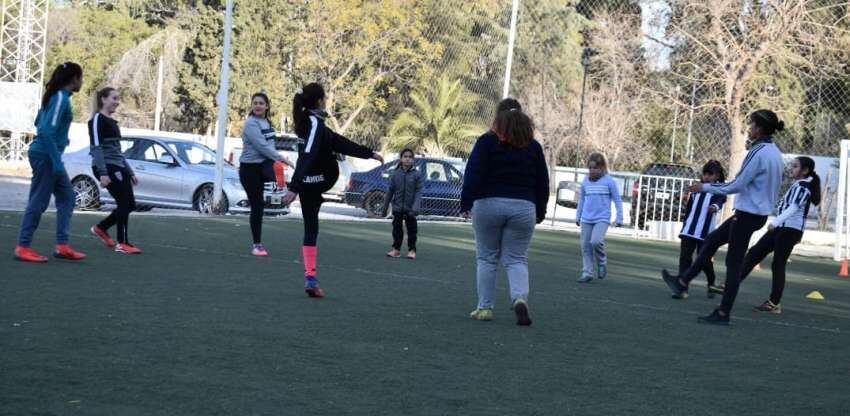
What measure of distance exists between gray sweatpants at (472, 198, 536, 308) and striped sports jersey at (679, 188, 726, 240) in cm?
434

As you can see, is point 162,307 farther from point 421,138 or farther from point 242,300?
point 421,138

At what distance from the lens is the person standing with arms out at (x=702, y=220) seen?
12648 millimetres

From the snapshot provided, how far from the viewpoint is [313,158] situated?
974 centimetres

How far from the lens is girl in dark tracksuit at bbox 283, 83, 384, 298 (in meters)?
9.73

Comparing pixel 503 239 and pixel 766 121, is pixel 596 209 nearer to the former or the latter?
pixel 766 121

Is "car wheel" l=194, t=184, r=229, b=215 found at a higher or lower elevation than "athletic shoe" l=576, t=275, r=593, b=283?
higher

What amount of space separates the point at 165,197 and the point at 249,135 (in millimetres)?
8710

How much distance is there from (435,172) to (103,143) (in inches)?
614

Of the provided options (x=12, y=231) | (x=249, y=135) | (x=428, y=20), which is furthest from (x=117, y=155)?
(x=428, y=20)

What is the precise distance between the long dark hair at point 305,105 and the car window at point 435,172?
17.5 metres

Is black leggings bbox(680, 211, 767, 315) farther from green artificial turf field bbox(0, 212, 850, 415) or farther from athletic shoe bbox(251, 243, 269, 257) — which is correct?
athletic shoe bbox(251, 243, 269, 257)


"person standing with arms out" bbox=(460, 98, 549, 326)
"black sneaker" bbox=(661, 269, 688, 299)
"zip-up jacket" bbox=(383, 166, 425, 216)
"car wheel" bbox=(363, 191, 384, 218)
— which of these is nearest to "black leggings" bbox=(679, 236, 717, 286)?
"black sneaker" bbox=(661, 269, 688, 299)

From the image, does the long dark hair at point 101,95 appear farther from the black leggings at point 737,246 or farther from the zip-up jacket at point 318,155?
the black leggings at point 737,246

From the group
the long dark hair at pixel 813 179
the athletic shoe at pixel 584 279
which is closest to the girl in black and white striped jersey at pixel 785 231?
the long dark hair at pixel 813 179
